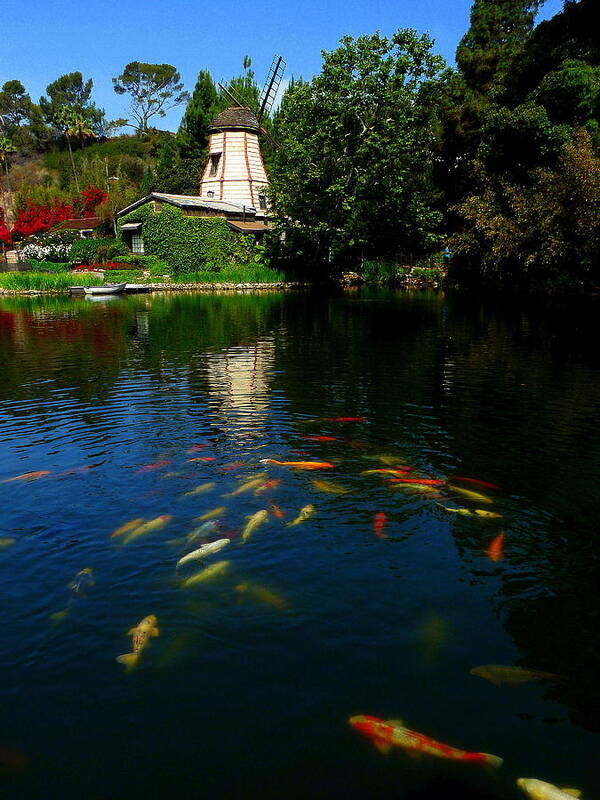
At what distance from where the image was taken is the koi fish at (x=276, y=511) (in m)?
8.97

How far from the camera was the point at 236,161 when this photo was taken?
206 ft

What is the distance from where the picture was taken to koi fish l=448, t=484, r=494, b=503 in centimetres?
973

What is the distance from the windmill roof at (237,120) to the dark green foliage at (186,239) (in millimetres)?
12879

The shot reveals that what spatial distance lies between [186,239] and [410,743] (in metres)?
54.2

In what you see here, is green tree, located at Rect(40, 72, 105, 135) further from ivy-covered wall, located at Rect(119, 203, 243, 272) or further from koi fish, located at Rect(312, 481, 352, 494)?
koi fish, located at Rect(312, 481, 352, 494)

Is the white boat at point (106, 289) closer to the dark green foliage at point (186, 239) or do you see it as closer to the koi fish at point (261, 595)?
the dark green foliage at point (186, 239)

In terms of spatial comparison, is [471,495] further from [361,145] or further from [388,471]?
[361,145]

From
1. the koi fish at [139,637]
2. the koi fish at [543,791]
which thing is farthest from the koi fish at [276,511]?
the koi fish at [543,791]

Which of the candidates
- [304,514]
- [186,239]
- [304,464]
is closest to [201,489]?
[304,514]

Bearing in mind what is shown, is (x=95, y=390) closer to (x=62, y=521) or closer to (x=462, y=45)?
(x=62, y=521)

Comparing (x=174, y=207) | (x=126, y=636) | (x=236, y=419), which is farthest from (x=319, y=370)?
(x=174, y=207)

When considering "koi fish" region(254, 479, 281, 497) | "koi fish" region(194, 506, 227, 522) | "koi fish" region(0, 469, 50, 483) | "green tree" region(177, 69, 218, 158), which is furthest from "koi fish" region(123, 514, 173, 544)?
"green tree" region(177, 69, 218, 158)

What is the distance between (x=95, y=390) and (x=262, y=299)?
93.4ft

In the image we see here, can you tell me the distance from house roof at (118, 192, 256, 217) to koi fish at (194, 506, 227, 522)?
50033mm
